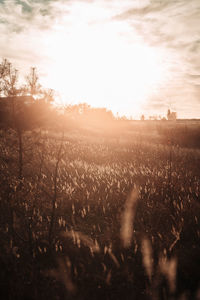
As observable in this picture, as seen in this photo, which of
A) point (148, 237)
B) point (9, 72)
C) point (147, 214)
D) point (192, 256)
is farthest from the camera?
point (9, 72)

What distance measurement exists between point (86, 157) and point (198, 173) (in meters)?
5.19

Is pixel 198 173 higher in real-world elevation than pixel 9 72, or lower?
lower

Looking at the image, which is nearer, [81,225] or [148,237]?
[148,237]

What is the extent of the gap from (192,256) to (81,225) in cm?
179

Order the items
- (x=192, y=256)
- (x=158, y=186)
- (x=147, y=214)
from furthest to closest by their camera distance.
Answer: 1. (x=158, y=186)
2. (x=147, y=214)
3. (x=192, y=256)

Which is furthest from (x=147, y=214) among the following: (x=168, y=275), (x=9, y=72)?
(x=9, y=72)

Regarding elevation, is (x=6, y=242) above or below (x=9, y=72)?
below

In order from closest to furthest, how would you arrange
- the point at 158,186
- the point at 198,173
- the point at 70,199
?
the point at 70,199
the point at 158,186
the point at 198,173

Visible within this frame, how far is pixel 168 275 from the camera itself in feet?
7.21

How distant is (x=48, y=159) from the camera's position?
813 cm

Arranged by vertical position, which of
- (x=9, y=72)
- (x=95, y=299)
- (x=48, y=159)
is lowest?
(x=95, y=299)

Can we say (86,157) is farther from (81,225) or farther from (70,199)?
(81,225)

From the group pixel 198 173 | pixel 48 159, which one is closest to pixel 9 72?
pixel 48 159

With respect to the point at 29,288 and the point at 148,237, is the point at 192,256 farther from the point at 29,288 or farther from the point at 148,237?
the point at 29,288
